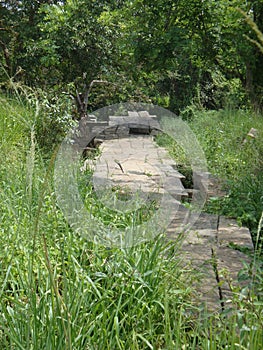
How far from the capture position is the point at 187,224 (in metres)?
3.00

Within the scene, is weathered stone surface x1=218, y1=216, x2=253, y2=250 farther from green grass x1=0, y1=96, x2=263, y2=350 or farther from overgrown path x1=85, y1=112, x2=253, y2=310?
green grass x1=0, y1=96, x2=263, y2=350

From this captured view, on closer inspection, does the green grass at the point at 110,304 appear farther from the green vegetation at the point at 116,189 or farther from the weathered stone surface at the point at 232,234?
the weathered stone surface at the point at 232,234

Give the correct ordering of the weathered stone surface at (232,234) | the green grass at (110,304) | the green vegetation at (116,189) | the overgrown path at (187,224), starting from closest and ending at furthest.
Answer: the green grass at (110,304) → the green vegetation at (116,189) → the overgrown path at (187,224) → the weathered stone surface at (232,234)

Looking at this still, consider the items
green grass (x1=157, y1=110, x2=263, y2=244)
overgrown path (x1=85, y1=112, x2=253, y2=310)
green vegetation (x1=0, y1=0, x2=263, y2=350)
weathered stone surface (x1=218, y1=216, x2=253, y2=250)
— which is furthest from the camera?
green grass (x1=157, y1=110, x2=263, y2=244)

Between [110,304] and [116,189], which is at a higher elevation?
[116,189]

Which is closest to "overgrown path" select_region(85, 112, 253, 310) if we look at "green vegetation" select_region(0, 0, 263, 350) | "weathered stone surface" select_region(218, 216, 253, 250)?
"weathered stone surface" select_region(218, 216, 253, 250)

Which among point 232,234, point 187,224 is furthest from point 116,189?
point 232,234

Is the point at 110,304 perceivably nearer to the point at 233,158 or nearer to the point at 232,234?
the point at 232,234

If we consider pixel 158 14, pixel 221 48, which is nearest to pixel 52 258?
pixel 158 14

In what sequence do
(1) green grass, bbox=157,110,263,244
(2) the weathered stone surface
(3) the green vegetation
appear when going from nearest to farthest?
(3) the green vegetation, (2) the weathered stone surface, (1) green grass, bbox=157,110,263,244

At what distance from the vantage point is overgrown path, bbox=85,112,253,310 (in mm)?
2271

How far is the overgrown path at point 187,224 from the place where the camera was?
2271 mm

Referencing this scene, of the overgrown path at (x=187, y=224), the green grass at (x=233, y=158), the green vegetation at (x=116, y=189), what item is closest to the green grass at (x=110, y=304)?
the green vegetation at (x=116, y=189)

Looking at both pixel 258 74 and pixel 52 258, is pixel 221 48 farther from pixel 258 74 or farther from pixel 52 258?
pixel 52 258
